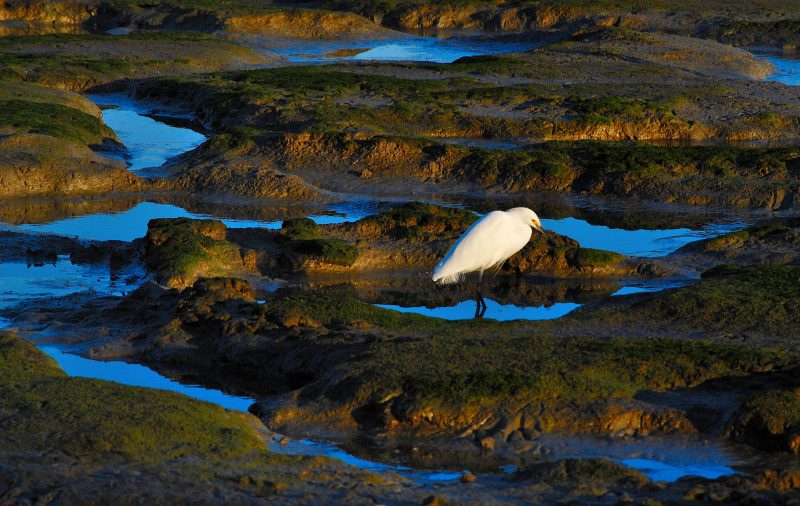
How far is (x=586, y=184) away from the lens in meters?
18.9

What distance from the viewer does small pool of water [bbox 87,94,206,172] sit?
828 inches

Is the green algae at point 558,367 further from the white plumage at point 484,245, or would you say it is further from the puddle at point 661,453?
the white plumage at point 484,245

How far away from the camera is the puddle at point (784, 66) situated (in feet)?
105

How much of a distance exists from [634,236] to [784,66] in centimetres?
2104

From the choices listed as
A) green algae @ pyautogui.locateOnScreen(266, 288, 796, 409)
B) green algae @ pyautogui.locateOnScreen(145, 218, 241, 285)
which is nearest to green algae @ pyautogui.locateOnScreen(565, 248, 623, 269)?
green algae @ pyautogui.locateOnScreen(145, 218, 241, 285)

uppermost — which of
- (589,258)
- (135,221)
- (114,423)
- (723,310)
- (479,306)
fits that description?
(114,423)

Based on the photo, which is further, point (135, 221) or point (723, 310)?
point (135, 221)

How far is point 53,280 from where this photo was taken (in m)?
13.1

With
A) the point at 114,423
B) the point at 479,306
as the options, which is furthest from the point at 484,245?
the point at 114,423

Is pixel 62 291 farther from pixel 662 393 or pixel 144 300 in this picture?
pixel 662 393

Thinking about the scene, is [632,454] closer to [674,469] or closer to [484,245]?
[674,469]

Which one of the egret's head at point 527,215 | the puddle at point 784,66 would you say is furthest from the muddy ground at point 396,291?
the puddle at point 784,66

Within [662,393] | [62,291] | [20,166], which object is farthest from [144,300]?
[20,166]

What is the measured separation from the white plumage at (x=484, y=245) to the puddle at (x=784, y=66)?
20.1 m
